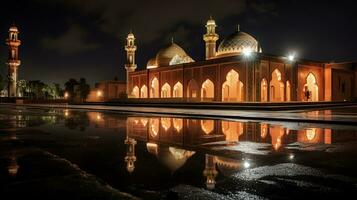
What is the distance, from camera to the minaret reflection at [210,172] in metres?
3.60

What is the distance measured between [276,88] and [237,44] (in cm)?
670

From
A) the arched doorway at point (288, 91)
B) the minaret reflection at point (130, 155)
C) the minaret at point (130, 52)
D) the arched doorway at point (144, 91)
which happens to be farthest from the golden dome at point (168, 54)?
the minaret reflection at point (130, 155)

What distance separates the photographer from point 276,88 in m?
32.6

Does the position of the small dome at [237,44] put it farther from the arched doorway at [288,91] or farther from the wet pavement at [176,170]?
the wet pavement at [176,170]

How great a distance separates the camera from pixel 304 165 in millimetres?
4746

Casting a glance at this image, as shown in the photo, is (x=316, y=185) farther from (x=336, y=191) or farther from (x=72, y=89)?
(x=72, y=89)

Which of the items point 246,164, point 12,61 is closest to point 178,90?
point 246,164

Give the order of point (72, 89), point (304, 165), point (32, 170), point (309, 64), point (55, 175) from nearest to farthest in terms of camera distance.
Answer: point (55, 175)
point (32, 170)
point (304, 165)
point (309, 64)
point (72, 89)

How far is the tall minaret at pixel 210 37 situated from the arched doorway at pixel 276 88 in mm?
11550

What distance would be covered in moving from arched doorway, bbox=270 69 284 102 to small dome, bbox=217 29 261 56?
4.54 meters

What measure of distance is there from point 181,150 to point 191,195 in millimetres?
2835

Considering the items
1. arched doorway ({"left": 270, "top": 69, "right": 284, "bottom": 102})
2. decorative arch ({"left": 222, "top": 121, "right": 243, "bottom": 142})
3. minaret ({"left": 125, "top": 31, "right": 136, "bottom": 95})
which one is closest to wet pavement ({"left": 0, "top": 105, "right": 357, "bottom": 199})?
decorative arch ({"left": 222, "top": 121, "right": 243, "bottom": 142})

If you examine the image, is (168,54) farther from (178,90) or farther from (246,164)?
(246,164)

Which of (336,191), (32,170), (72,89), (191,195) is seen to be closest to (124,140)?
(32,170)
